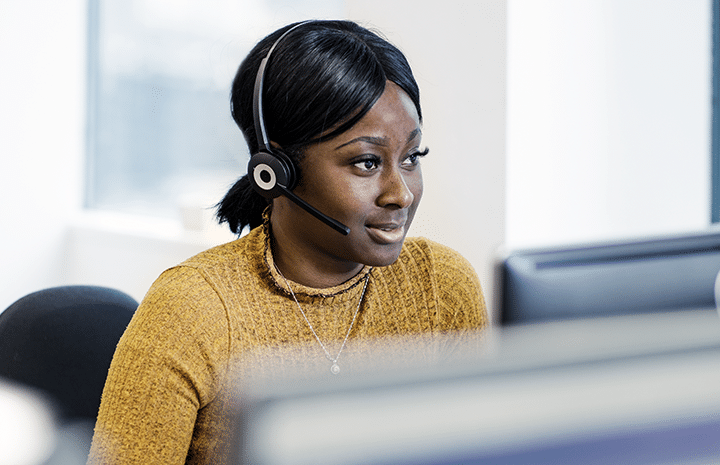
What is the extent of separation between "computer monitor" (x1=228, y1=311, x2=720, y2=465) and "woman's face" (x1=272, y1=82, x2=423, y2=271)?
0.62 meters

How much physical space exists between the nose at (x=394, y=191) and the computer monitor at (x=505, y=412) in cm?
61

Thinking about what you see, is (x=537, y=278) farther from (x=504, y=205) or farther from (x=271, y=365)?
(x=271, y=365)

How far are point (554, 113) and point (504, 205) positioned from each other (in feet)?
0.91

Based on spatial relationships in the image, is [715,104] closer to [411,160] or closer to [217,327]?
[411,160]

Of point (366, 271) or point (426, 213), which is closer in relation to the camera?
point (366, 271)

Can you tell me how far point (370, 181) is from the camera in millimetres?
831

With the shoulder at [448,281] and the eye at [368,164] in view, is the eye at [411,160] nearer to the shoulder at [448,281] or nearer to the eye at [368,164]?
the eye at [368,164]

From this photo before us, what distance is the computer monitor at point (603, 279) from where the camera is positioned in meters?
1.31

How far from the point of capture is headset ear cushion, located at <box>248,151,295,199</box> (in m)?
0.83

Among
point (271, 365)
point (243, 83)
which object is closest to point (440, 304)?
point (271, 365)

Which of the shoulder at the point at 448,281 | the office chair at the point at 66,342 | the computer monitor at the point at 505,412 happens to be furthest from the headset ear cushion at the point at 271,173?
the computer monitor at the point at 505,412

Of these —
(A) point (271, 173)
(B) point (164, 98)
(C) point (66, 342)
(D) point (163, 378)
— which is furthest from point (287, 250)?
(B) point (164, 98)

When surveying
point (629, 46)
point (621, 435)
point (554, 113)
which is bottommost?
point (621, 435)

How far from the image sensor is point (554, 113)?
1.62 m
